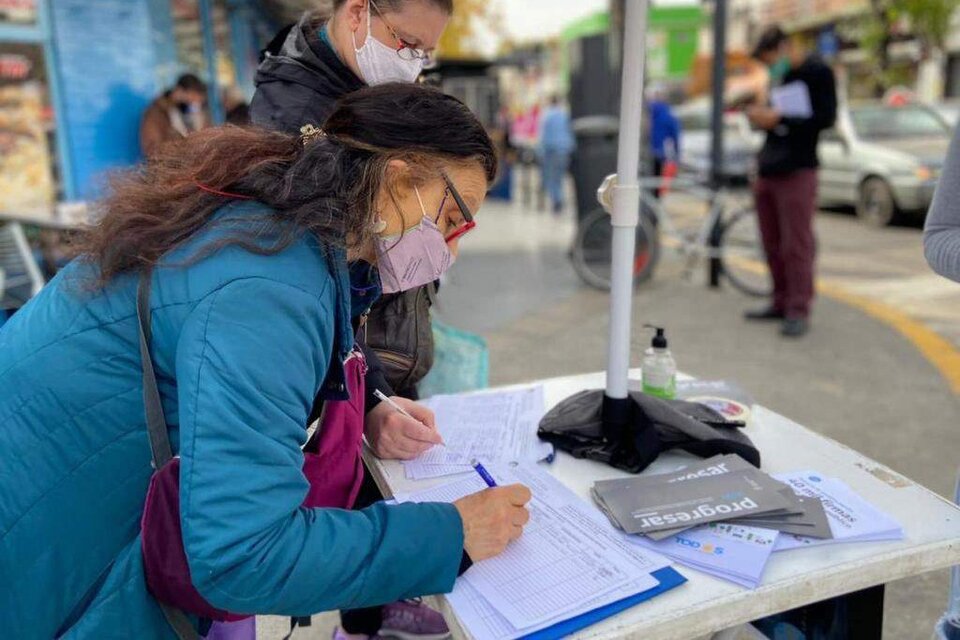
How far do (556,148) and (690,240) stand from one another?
5.86 metres

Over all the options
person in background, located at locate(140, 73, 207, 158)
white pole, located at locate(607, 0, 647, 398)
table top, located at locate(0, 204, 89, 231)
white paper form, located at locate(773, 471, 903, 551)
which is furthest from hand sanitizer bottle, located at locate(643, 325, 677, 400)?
person in background, located at locate(140, 73, 207, 158)

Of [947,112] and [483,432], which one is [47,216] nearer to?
[483,432]

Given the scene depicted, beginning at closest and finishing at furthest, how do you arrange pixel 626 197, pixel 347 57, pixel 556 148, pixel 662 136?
pixel 626 197, pixel 347 57, pixel 662 136, pixel 556 148

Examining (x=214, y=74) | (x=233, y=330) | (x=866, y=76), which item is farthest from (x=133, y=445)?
(x=866, y=76)

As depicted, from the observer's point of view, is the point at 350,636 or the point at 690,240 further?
the point at 690,240

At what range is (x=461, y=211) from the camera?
4.16 feet

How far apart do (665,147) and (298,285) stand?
9549 millimetres

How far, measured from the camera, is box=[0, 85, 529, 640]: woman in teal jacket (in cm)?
95

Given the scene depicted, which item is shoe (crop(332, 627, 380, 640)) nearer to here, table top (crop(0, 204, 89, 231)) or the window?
table top (crop(0, 204, 89, 231))

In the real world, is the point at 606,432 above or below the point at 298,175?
below

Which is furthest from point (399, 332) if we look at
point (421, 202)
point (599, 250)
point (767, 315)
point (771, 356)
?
point (599, 250)

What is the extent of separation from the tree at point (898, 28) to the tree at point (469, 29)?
33.8 feet

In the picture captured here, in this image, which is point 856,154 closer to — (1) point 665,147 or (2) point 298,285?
(1) point 665,147

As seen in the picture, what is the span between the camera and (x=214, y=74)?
8.70m
